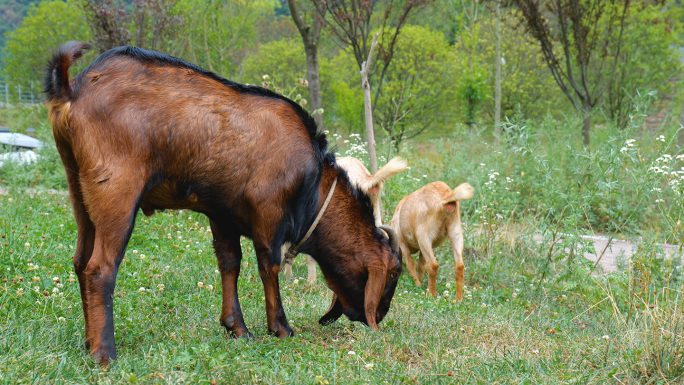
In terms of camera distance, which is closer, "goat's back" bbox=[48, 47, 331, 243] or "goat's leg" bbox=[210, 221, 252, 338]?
"goat's back" bbox=[48, 47, 331, 243]

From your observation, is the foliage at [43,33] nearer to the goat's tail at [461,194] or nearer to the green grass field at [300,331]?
the green grass field at [300,331]

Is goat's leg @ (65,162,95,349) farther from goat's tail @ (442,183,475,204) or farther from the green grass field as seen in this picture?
goat's tail @ (442,183,475,204)

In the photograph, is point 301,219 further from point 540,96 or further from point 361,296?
point 540,96

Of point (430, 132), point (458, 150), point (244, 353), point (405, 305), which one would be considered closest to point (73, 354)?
point (244, 353)

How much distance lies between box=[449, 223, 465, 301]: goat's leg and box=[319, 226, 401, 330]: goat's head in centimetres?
175

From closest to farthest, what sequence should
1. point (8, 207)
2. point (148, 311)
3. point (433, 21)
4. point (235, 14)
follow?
point (148, 311) → point (8, 207) → point (235, 14) → point (433, 21)

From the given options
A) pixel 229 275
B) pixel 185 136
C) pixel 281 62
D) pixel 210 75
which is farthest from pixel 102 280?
pixel 281 62

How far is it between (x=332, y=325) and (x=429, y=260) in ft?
6.89

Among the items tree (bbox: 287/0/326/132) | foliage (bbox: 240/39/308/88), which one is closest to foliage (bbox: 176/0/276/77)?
foliage (bbox: 240/39/308/88)

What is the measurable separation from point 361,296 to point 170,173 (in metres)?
1.69

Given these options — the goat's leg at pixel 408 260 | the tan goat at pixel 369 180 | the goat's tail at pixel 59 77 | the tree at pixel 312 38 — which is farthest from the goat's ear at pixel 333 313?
the tree at pixel 312 38

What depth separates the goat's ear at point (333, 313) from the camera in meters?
4.44

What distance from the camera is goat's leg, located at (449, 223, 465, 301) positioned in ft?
19.8

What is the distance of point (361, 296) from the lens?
14.3 ft
